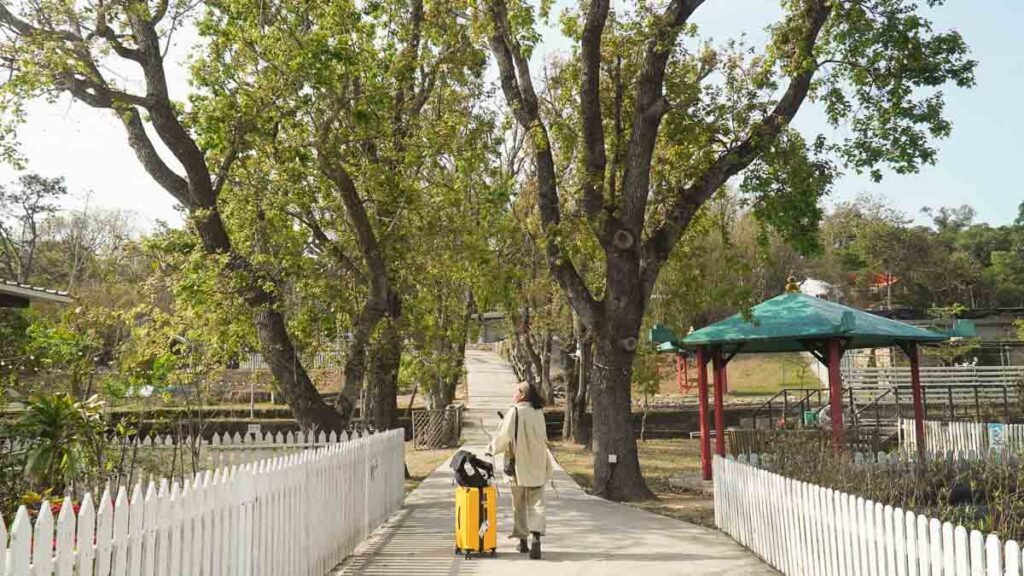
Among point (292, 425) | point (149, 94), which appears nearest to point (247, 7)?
point (149, 94)

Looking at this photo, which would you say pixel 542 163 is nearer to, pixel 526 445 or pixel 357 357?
pixel 357 357

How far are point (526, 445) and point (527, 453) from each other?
0.28 feet

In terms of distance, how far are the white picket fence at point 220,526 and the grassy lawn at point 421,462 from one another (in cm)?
798

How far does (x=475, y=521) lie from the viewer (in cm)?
933

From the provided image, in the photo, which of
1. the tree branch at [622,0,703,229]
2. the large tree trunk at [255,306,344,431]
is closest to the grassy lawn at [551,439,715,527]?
the tree branch at [622,0,703,229]

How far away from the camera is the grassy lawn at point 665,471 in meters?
13.8

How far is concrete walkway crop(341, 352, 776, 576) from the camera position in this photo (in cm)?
883

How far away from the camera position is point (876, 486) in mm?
8719

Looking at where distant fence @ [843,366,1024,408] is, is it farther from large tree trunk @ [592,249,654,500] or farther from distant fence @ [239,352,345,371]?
distant fence @ [239,352,345,371]

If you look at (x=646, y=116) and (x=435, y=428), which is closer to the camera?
(x=646, y=116)

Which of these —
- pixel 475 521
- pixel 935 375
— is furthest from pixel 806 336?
pixel 935 375

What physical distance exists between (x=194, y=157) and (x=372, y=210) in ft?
11.0

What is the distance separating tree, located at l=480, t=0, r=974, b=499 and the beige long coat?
18.1ft

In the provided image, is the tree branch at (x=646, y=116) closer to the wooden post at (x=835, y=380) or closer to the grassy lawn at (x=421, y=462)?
the wooden post at (x=835, y=380)
